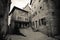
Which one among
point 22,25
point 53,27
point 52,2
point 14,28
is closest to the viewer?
point 53,27

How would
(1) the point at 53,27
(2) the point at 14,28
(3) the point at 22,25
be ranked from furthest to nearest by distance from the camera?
(3) the point at 22,25, (2) the point at 14,28, (1) the point at 53,27

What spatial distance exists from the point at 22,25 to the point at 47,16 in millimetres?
7921

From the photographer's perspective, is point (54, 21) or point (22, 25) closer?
point (54, 21)

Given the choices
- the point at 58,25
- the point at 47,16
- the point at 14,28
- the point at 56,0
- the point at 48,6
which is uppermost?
the point at 56,0

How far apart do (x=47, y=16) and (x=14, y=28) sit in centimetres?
804

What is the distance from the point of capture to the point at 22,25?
17.0m

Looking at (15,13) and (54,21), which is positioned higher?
(15,13)

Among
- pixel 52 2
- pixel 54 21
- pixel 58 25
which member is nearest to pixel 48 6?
pixel 52 2

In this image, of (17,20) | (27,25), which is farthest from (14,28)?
(27,25)

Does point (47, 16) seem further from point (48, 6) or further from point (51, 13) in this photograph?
point (48, 6)

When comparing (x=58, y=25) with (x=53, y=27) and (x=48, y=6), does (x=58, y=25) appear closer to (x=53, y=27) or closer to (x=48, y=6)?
(x=53, y=27)

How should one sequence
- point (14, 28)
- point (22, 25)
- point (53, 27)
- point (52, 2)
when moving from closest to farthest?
point (53, 27)
point (52, 2)
point (14, 28)
point (22, 25)

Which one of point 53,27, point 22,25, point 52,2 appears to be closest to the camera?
point 53,27

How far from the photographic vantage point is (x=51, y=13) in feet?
32.7
